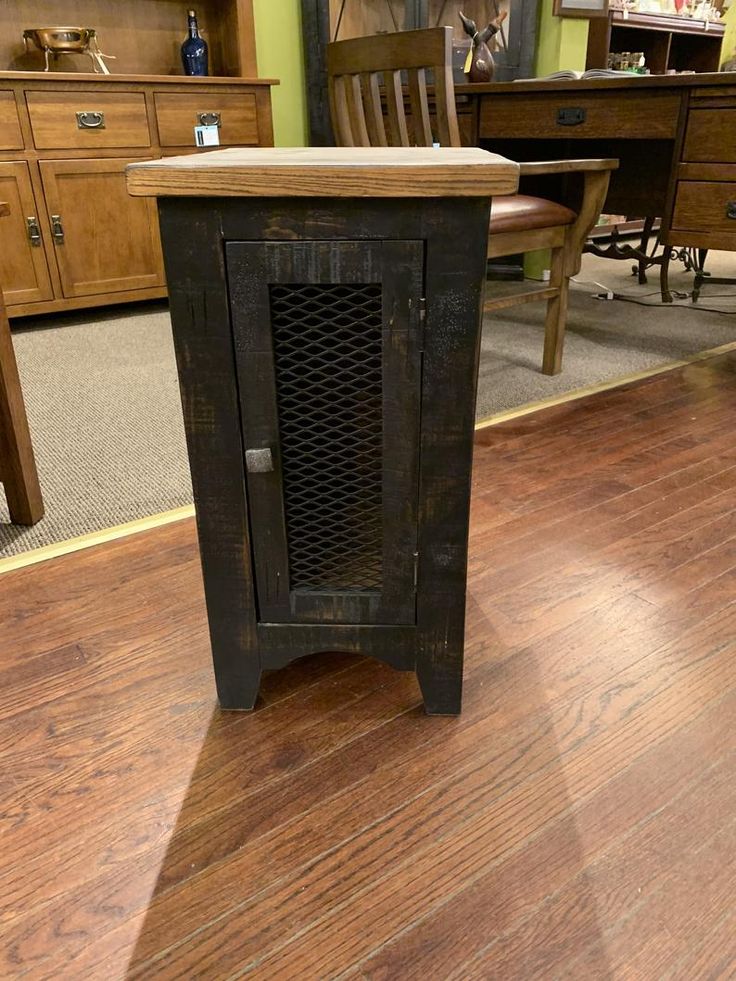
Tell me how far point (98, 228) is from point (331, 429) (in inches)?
95.1

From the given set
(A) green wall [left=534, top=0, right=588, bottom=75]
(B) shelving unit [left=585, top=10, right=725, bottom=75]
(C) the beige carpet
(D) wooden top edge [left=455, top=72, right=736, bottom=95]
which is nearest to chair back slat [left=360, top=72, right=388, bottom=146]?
(D) wooden top edge [left=455, top=72, right=736, bottom=95]

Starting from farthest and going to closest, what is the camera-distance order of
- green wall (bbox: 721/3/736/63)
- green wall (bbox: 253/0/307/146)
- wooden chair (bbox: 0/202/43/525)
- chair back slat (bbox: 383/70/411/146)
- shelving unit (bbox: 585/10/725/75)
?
green wall (bbox: 721/3/736/63), shelving unit (bbox: 585/10/725/75), green wall (bbox: 253/0/307/146), chair back slat (bbox: 383/70/411/146), wooden chair (bbox: 0/202/43/525)

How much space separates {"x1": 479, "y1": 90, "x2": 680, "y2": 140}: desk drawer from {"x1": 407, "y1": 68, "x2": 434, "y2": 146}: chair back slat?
1.77 feet

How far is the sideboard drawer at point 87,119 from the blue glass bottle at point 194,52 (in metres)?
0.42

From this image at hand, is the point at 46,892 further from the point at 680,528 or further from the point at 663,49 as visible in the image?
the point at 663,49

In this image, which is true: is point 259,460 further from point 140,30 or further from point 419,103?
point 140,30

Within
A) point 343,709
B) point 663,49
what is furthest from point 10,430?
point 663,49

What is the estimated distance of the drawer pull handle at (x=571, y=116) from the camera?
84.6 inches

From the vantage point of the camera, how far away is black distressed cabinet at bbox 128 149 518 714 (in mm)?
686

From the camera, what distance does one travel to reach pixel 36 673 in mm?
1000

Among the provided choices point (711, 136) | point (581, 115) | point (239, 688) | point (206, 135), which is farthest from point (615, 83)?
point (239, 688)

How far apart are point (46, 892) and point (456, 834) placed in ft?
1.33

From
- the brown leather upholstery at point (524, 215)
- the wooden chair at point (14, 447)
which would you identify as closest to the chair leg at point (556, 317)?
the brown leather upholstery at point (524, 215)

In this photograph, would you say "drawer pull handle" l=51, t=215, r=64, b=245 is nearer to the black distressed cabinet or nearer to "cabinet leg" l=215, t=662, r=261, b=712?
the black distressed cabinet
